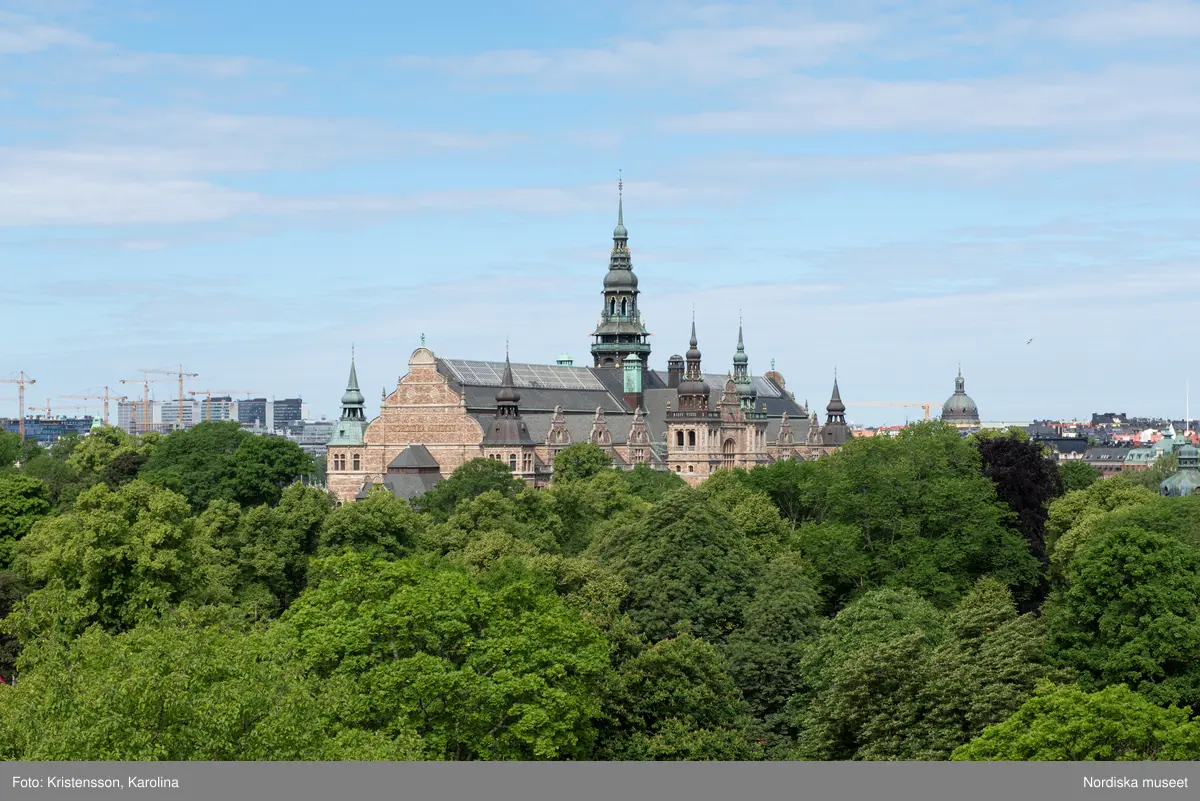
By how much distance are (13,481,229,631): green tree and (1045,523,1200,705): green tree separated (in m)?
27.9

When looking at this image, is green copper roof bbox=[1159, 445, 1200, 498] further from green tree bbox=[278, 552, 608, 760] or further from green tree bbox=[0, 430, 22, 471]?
green tree bbox=[278, 552, 608, 760]

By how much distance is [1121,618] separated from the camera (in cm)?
5084

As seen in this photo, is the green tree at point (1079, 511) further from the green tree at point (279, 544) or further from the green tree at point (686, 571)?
the green tree at point (279, 544)

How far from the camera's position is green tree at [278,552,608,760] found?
147 ft

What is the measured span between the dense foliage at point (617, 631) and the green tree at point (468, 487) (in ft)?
66.3

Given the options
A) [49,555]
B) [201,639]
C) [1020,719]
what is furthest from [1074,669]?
[49,555]

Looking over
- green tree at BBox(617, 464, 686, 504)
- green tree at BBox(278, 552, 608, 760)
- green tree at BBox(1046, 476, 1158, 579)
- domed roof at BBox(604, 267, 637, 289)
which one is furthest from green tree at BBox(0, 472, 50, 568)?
domed roof at BBox(604, 267, 637, 289)

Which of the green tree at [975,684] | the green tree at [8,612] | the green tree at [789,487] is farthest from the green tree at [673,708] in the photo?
the green tree at [789,487]

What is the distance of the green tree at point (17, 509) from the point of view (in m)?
83.0

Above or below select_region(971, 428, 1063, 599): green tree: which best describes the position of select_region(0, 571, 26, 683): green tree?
below

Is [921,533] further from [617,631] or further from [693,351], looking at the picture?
[693,351]
